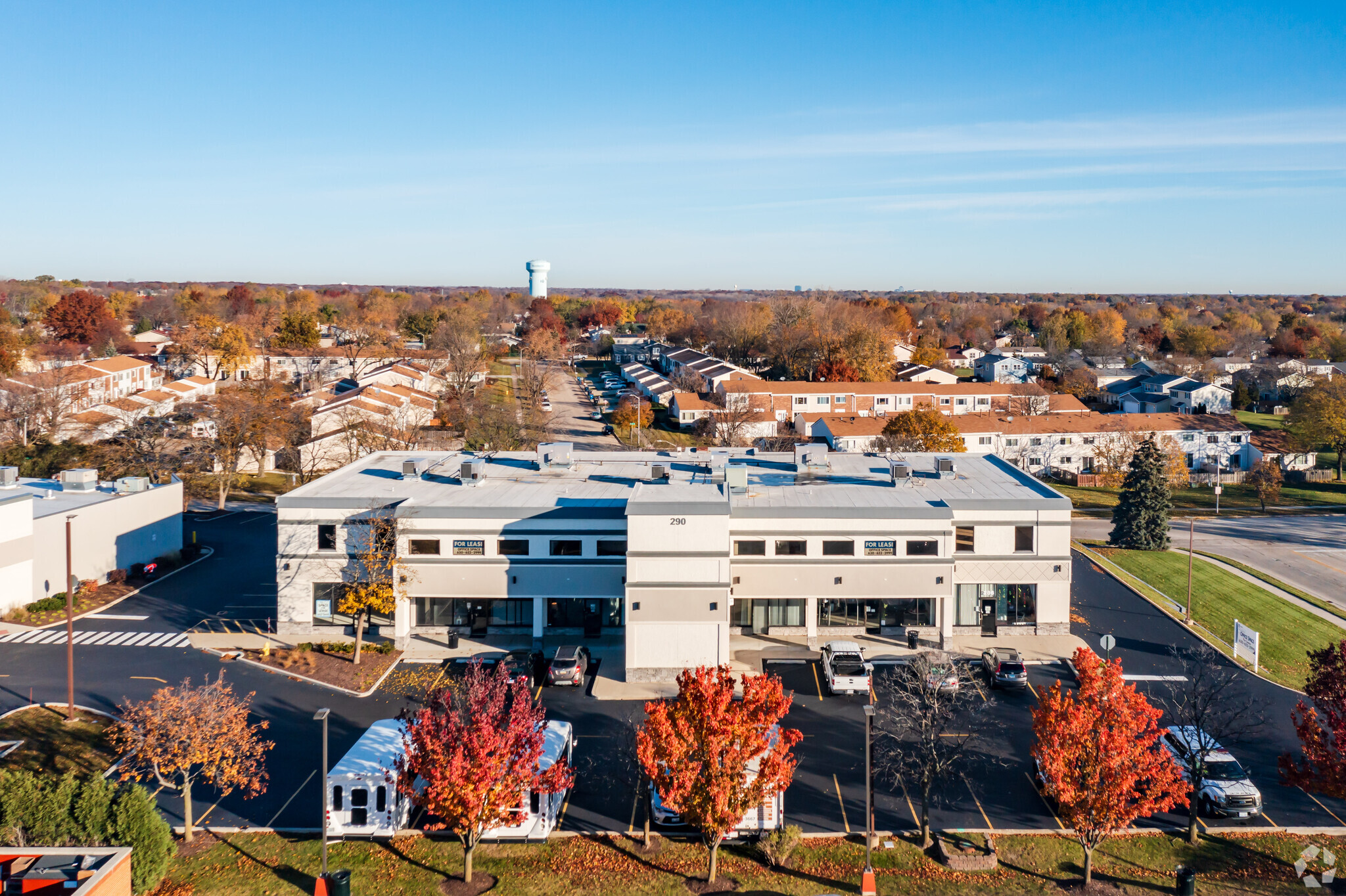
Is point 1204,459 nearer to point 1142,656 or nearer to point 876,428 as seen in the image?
point 876,428

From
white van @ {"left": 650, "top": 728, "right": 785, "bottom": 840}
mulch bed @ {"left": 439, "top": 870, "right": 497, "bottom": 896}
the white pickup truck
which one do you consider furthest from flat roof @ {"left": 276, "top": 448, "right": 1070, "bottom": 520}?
mulch bed @ {"left": 439, "top": 870, "right": 497, "bottom": 896}

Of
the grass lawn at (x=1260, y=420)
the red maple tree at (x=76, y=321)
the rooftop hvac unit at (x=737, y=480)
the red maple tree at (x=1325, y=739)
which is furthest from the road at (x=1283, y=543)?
the red maple tree at (x=76, y=321)

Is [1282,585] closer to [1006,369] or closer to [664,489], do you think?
[664,489]

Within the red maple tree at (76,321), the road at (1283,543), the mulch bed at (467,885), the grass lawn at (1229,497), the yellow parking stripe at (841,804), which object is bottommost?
the mulch bed at (467,885)

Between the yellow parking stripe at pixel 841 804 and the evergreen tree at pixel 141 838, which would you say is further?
the yellow parking stripe at pixel 841 804

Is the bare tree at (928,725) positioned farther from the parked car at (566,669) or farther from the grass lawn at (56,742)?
the grass lawn at (56,742)

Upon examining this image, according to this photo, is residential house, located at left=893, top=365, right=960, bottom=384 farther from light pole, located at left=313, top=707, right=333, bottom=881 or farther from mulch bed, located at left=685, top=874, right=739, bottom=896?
light pole, located at left=313, top=707, right=333, bottom=881
